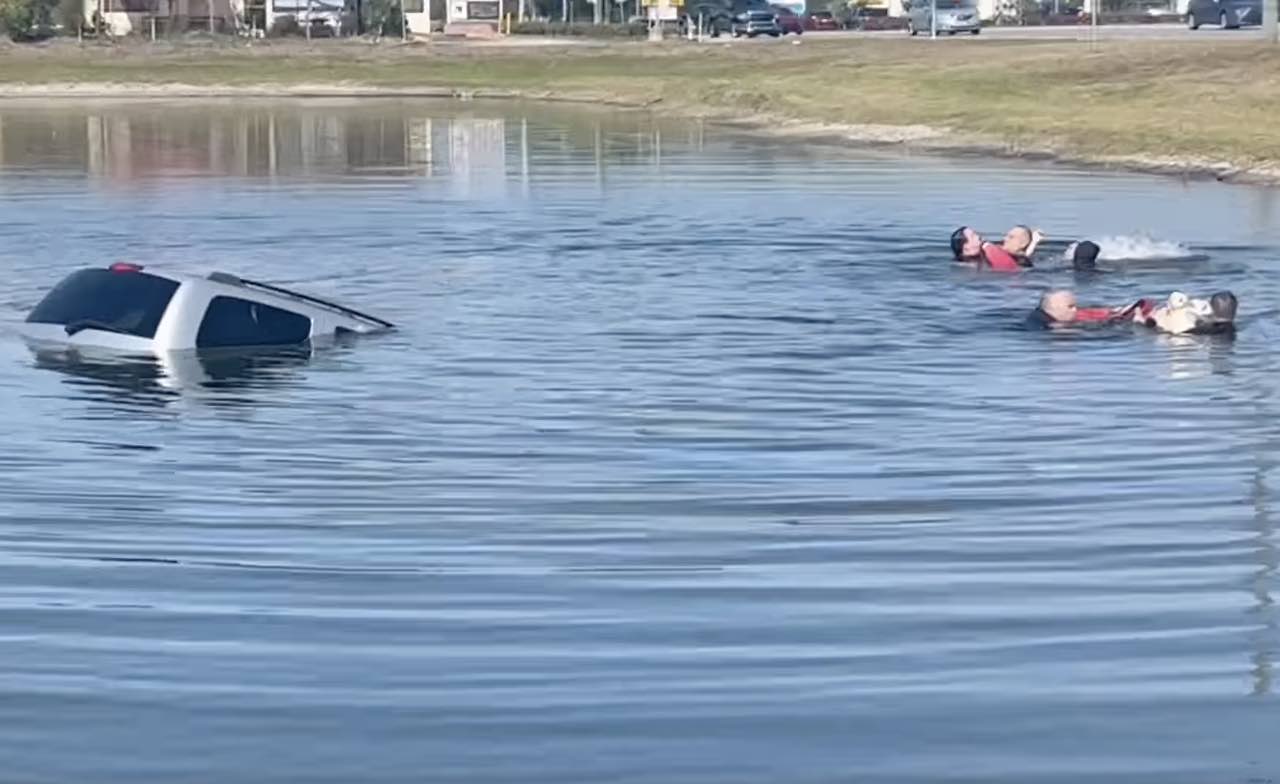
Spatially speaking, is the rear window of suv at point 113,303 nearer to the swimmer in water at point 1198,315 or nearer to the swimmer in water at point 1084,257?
the swimmer in water at point 1198,315

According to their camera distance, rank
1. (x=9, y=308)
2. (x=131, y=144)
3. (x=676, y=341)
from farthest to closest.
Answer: (x=131, y=144), (x=9, y=308), (x=676, y=341)

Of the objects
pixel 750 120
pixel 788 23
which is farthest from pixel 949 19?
pixel 750 120

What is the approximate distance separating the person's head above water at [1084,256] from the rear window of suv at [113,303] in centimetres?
972

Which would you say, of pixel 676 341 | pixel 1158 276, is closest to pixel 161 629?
pixel 676 341

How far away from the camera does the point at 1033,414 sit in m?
16.6

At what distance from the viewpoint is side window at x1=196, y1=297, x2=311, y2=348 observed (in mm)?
19438

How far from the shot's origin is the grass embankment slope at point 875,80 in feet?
Result: 147

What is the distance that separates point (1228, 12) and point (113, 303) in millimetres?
65058

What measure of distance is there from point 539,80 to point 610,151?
86.8 ft

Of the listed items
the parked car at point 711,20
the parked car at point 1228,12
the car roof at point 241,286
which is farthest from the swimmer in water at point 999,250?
the parked car at point 711,20

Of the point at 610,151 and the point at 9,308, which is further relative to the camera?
the point at 610,151

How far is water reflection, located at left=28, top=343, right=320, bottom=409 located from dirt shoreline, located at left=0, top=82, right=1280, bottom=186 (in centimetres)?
2137

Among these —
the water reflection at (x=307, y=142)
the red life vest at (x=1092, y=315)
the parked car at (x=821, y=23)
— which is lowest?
the water reflection at (x=307, y=142)

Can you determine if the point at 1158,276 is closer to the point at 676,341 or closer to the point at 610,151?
the point at 676,341
